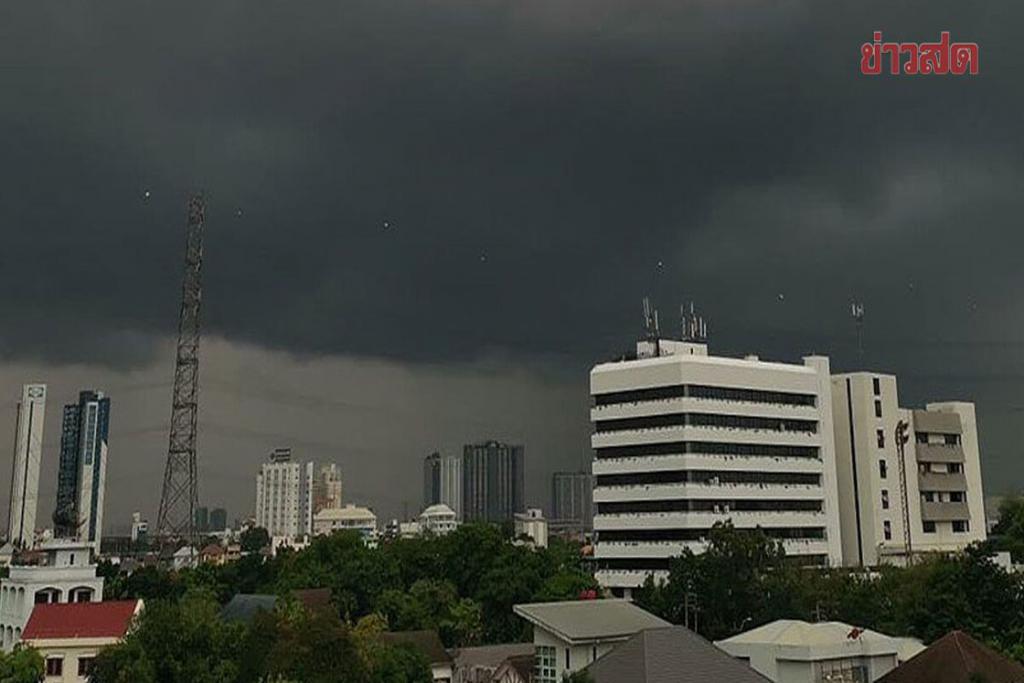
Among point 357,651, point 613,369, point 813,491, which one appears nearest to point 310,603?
point 357,651

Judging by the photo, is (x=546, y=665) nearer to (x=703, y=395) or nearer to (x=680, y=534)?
(x=680, y=534)

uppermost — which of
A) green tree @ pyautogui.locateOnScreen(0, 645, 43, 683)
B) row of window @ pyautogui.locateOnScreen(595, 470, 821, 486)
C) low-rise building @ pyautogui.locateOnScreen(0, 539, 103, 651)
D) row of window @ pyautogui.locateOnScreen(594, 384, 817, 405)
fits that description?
row of window @ pyautogui.locateOnScreen(594, 384, 817, 405)

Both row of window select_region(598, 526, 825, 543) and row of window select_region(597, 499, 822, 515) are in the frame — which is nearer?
row of window select_region(598, 526, 825, 543)

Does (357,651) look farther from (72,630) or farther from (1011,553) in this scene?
(1011,553)

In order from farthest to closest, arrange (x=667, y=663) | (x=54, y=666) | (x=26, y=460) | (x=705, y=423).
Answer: (x=26, y=460), (x=705, y=423), (x=54, y=666), (x=667, y=663)

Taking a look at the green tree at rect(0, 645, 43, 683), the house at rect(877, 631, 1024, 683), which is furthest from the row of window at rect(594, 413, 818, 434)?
the green tree at rect(0, 645, 43, 683)

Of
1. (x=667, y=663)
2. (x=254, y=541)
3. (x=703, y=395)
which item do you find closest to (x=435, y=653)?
(x=667, y=663)

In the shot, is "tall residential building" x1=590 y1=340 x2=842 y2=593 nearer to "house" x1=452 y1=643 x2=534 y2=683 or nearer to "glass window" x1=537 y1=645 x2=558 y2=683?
"house" x1=452 y1=643 x2=534 y2=683
